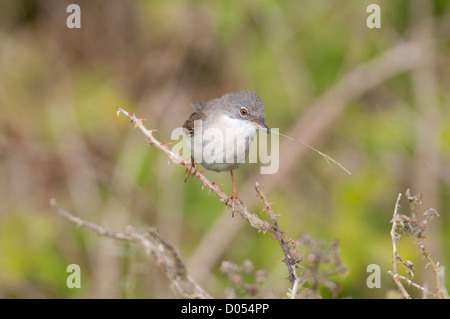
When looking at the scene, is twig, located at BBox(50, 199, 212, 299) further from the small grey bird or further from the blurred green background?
the blurred green background

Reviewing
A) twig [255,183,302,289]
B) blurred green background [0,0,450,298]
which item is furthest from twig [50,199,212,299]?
blurred green background [0,0,450,298]

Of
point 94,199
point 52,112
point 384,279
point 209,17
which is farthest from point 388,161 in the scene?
point 52,112

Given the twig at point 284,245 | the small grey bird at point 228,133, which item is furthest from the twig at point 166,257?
the small grey bird at point 228,133

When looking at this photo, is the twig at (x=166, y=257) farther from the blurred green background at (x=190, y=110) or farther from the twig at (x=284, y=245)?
the blurred green background at (x=190, y=110)

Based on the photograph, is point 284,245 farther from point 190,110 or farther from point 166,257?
point 190,110

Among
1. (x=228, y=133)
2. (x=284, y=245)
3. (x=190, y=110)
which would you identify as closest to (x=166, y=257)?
(x=284, y=245)

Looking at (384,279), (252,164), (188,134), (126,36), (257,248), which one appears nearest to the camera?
(188,134)

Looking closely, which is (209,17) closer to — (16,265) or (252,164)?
(252,164)
